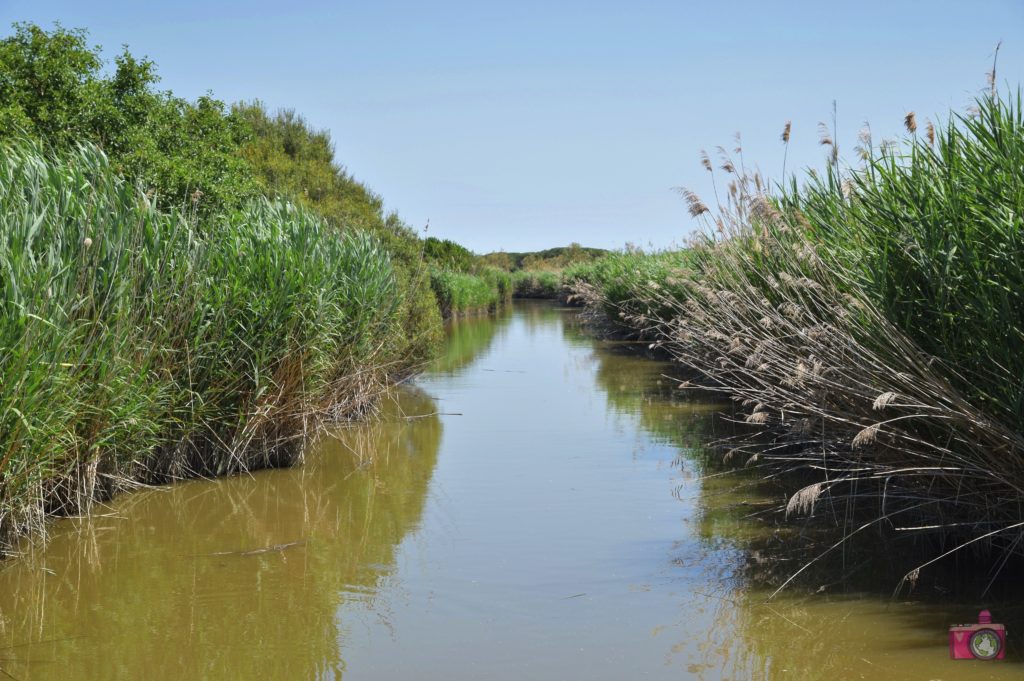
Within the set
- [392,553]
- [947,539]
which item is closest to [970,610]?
[947,539]

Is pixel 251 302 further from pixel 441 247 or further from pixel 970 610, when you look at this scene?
pixel 441 247

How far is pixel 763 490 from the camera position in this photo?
7.78 metres

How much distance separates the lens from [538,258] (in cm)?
7425

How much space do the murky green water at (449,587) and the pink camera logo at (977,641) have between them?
8 cm

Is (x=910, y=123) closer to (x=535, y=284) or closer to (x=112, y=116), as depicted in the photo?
(x=112, y=116)

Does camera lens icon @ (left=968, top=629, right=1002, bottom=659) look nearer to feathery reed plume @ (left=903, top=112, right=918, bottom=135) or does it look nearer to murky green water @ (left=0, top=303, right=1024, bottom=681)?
murky green water @ (left=0, top=303, right=1024, bottom=681)

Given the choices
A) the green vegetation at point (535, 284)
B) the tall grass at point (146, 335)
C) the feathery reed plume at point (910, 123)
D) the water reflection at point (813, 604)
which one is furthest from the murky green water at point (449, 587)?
the green vegetation at point (535, 284)

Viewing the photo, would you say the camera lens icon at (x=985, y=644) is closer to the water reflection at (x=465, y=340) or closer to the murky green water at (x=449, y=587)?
the murky green water at (x=449, y=587)

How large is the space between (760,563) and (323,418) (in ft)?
16.9

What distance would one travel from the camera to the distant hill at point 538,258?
6475 cm

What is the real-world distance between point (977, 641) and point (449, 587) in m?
2.81

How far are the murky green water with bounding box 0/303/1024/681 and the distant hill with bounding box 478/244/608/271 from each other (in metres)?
53.3

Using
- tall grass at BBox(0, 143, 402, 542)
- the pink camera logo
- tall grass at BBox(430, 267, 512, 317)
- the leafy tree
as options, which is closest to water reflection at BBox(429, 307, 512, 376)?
tall grass at BBox(430, 267, 512, 317)

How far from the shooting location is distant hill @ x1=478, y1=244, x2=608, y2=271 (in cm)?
6475
